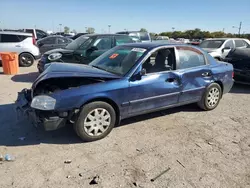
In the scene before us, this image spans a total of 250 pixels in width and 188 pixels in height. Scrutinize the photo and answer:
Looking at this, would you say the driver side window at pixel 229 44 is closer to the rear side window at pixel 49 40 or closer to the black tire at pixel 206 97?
the black tire at pixel 206 97

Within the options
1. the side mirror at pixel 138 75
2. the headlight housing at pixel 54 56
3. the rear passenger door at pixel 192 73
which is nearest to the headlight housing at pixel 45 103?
the side mirror at pixel 138 75

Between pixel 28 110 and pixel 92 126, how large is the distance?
1003mm

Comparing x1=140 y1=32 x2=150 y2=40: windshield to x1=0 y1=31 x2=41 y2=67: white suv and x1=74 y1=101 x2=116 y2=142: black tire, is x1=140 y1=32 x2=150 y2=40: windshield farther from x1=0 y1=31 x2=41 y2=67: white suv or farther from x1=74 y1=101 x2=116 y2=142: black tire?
x1=74 y1=101 x2=116 y2=142: black tire

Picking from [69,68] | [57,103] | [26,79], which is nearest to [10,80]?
[26,79]

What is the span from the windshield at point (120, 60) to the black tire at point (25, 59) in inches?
294

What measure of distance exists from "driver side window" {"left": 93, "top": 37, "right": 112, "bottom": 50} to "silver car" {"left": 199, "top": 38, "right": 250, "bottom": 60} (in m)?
4.58

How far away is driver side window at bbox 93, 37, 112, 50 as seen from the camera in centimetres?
776

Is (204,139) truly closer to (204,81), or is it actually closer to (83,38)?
(204,81)

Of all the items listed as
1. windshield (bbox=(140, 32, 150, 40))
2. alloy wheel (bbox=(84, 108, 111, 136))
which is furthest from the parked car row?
windshield (bbox=(140, 32, 150, 40))

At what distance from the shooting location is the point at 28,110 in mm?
3414

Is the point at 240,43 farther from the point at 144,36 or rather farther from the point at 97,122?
the point at 97,122

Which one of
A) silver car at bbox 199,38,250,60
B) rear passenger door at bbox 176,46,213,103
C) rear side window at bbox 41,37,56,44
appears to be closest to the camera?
rear passenger door at bbox 176,46,213,103

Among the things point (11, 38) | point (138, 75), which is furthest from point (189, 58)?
point (11, 38)

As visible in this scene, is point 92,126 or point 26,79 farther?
point 26,79
